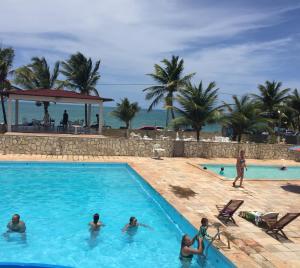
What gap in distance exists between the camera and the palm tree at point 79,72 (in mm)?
33969

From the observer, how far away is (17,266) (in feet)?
22.2

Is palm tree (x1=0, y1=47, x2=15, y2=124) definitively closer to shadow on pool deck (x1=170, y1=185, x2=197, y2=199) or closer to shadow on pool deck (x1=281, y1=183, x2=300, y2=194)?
shadow on pool deck (x1=170, y1=185, x2=197, y2=199)

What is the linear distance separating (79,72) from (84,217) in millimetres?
24315

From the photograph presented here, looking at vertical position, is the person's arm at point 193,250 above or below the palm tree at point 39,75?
below

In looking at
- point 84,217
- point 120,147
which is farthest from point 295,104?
point 84,217

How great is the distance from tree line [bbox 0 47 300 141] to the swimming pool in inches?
302

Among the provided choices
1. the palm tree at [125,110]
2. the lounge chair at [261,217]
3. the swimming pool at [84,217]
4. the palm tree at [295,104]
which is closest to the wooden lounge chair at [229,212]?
the lounge chair at [261,217]

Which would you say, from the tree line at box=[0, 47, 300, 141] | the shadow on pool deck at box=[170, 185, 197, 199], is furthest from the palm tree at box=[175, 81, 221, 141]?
the shadow on pool deck at box=[170, 185, 197, 199]

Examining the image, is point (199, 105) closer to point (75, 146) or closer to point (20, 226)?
point (75, 146)

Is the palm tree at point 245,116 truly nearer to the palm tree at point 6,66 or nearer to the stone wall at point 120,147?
the stone wall at point 120,147

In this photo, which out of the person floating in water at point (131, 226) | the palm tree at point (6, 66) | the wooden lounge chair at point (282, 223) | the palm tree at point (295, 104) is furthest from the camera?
the palm tree at point (295, 104)

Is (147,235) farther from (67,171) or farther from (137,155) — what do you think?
(137,155)

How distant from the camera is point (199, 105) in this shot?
2339 centimetres

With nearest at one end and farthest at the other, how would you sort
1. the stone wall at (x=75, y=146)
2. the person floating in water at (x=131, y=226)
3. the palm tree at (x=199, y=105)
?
the person floating in water at (x=131, y=226) → the stone wall at (x=75, y=146) → the palm tree at (x=199, y=105)
